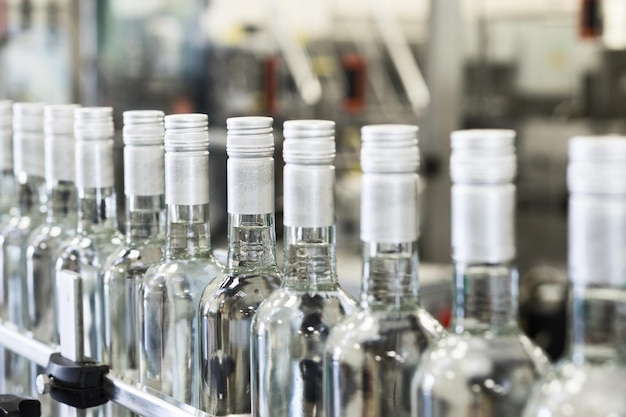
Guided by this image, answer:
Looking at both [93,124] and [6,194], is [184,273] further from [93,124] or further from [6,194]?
[6,194]

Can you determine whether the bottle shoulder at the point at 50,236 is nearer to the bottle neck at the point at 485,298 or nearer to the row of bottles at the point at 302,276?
the row of bottles at the point at 302,276

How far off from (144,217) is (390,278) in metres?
0.26

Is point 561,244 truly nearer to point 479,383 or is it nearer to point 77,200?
point 77,200

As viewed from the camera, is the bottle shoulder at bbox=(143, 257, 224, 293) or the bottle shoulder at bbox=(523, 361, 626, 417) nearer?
the bottle shoulder at bbox=(523, 361, 626, 417)

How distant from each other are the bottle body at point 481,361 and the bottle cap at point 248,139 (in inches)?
7.0

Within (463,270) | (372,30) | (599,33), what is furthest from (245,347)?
(372,30)

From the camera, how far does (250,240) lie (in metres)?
0.65

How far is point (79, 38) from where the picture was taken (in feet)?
14.0

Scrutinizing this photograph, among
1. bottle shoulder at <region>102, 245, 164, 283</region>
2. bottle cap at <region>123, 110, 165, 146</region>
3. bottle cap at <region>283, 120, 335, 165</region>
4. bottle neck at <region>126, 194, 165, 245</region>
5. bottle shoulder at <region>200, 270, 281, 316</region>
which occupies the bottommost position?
bottle shoulder at <region>200, 270, 281, 316</region>

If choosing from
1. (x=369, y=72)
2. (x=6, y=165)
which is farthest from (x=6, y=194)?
(x=369, y=72)

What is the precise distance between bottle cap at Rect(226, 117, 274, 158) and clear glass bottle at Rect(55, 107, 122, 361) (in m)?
0.18

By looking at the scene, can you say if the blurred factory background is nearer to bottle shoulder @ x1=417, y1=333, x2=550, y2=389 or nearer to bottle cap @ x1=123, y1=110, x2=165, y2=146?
bottle cap @ x1=123, y1=110, x2=165, y2=146

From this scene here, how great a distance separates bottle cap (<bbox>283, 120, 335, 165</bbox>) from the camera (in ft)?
1.79

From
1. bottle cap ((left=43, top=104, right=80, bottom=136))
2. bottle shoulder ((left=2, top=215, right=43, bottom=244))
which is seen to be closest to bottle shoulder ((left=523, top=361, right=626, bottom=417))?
bottle cap ((left=43, top=104, right=80, bottom=136))
